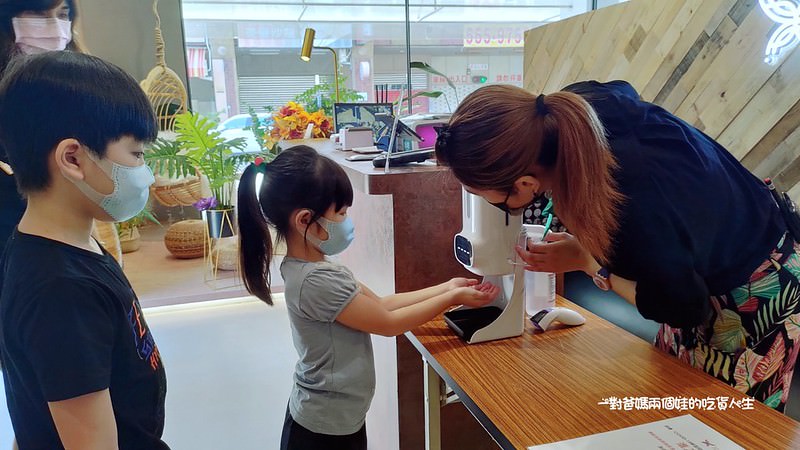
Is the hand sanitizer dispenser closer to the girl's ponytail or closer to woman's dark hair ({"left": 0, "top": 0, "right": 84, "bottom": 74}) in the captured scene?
the girl's ponytail

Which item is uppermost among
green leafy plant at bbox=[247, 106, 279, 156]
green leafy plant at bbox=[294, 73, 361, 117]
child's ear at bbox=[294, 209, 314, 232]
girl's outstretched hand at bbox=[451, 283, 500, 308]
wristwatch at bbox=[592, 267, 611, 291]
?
green leafy plant at bbox=[294, 73, 361, 117]

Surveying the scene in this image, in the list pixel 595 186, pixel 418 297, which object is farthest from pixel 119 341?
pixel 595 186

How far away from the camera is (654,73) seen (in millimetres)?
3406

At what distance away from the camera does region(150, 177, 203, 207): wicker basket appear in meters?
4.53

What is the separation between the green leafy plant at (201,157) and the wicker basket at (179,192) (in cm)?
79

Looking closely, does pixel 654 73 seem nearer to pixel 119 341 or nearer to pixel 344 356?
pixel 344 356

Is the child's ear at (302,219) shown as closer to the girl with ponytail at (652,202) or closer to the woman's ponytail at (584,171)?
the girl with ponytail at (652,202)

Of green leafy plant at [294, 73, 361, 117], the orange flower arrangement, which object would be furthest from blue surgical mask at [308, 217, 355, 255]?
green leafy plant at [294, 73, 361, 117]

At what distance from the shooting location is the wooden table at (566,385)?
35.4 inches

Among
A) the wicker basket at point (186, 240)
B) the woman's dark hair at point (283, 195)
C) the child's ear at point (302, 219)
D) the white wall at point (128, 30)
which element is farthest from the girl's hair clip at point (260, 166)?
the white wall at point (128, 30)

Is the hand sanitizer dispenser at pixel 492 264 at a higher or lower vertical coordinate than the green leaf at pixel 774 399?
higher

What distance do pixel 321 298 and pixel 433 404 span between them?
0.36 m

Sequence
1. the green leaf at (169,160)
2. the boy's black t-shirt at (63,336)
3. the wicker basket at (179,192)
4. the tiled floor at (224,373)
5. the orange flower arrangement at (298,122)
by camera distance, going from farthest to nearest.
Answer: the wicker basket at (179,192)
the green leaf at (169,160)
the orange flower arrangement at (298,122)
the tiled floor at (224,373)
the boy's black t-shirt at (63,336)

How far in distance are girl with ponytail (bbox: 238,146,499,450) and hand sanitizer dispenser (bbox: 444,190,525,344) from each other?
4 cm
